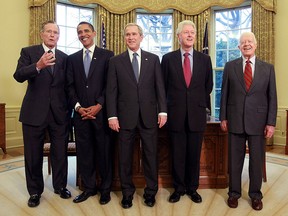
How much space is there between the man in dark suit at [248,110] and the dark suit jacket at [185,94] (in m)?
0.20

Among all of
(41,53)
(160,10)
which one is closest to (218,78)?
(160,10)

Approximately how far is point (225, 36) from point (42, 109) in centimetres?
540

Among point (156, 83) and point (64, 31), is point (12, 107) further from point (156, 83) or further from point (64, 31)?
point (156, 83)

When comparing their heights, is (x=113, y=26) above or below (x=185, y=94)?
above

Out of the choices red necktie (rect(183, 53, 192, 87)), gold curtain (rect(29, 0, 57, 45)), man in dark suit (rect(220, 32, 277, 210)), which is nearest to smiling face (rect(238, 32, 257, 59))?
man in dark suit (rect(220, 32, 277, 210))

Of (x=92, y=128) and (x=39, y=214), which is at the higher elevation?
(x=92, y=128)

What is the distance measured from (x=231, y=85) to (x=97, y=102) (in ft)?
3.94

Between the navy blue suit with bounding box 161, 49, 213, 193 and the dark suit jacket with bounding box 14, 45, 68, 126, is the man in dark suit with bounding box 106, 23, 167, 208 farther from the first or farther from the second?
the dark suit jacket with bounding box 14, 45, 68, 126

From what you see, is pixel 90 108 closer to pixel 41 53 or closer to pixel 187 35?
pixel 41 53

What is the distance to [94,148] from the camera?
9.12 feet

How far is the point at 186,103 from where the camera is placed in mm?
2676

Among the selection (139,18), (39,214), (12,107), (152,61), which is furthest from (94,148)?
(139,18)

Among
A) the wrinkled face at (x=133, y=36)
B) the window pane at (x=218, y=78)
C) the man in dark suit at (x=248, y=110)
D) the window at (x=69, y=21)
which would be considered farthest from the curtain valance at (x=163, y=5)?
the man in dark suit at (x=248, y=110)

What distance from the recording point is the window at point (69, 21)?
21.2 ft
